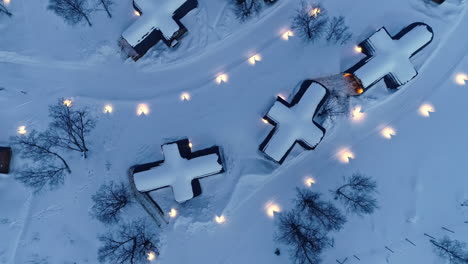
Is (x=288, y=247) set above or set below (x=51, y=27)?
below

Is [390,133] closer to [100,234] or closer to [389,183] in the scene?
[389,183]

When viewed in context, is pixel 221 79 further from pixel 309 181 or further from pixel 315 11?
pixel 309 181

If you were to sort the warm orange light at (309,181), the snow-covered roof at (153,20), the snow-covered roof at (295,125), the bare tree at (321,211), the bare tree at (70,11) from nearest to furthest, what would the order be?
1. the snow-covered roof at (295,125)
2. the bare tree at (321,211)
3. the snow-covered roof at (153,20)
4. the warm orange light at (309,181)
5. the bare tree at (70,11)

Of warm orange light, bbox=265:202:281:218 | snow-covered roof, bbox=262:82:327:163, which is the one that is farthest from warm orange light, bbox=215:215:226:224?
snow-covered roof, bbox=262:82:327:163

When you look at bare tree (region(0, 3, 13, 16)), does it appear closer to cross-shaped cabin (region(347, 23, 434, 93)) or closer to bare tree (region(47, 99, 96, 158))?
bare tree (region(47, 99, 96, 158))

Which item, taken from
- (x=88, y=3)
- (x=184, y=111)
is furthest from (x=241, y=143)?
(x=88, y=3)

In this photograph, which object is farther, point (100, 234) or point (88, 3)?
point (88, 3)

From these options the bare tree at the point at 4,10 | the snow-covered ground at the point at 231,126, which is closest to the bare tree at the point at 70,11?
the snow-covered ground at the point at 231,126

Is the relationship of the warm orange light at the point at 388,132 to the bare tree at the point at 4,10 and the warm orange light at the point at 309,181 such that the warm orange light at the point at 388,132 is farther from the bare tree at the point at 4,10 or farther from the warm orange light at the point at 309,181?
the bare tree at the point at 4,10
